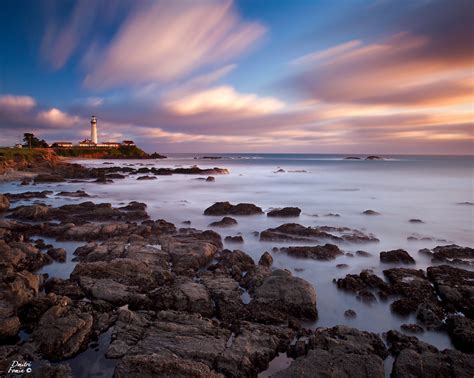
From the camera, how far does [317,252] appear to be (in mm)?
9586

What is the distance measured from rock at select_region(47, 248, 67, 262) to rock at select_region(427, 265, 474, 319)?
959 centimetres

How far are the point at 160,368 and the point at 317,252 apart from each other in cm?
650

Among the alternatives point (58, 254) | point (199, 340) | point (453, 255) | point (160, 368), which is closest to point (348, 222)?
point (453, 255)

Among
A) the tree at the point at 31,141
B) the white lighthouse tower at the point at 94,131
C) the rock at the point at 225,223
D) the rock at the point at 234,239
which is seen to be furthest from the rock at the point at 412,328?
the white lighthouse tower at the point at 94,131

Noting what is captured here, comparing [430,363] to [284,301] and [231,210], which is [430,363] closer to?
[284,301]

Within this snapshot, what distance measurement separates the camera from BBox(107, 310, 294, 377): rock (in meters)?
4.50

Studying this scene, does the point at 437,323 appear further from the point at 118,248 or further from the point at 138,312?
the point at 118,248

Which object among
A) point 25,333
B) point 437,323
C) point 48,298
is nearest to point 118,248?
point 48,298

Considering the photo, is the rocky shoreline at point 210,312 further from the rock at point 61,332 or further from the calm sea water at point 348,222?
the calm sea water at point 348,222

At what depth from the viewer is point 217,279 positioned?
287 inches

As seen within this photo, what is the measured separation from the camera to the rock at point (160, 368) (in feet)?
13.3

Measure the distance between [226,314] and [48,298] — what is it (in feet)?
11.0

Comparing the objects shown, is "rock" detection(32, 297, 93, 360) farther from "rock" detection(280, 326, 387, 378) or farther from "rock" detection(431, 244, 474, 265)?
"rock" detection(431, 244, 474, 265)

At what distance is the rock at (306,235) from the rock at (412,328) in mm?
5333
